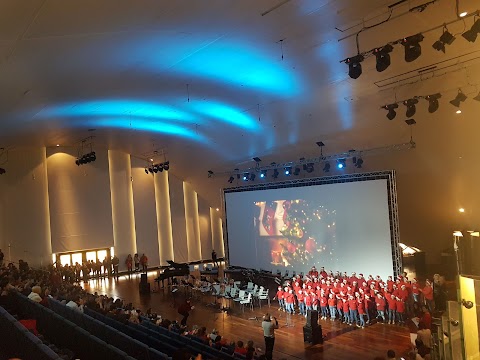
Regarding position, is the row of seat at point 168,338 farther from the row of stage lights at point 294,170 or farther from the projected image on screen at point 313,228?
the row of stage lights at point 294,170

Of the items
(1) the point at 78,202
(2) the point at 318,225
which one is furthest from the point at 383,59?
(1) the point at 78,202

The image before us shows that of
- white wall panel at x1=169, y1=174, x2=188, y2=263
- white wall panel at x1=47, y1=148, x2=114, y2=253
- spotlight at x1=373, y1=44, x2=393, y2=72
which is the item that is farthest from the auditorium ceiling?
white wall panel at x1=169, y1=174, x2=188, y2=263

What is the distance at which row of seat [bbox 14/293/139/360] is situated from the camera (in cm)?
609

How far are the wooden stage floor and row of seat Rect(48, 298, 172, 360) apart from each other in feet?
12.7

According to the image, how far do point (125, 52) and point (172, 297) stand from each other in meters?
11.3

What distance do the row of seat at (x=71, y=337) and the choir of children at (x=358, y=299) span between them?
8047 millimetres

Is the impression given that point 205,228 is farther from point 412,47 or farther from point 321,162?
point 412,47

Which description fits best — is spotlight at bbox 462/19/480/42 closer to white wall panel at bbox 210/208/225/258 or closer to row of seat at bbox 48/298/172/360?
row of seat at bbox 48/298/172/360

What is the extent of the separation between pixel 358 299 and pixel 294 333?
2.15m

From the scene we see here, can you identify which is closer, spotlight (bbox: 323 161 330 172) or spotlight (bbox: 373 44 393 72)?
spotlight (bbox: 373 44 393 72)

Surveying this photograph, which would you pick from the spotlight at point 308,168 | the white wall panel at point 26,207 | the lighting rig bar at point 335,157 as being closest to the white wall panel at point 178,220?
the lighting rig bar at point 335,157

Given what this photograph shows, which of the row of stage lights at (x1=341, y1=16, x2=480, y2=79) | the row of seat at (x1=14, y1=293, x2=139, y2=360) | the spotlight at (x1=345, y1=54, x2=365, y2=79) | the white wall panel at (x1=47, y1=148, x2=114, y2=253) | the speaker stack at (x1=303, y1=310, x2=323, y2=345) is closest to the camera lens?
the row of seat at (x1=14, y1=293, x2=139, y2=360)

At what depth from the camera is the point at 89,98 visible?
13773 mm

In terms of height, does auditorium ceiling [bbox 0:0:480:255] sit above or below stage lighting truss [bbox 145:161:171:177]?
above
